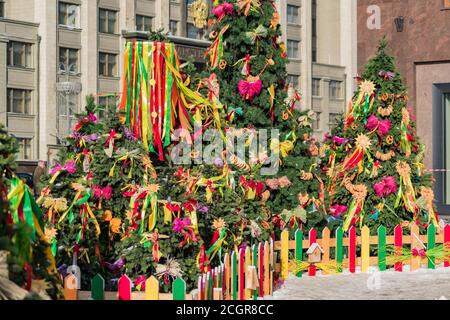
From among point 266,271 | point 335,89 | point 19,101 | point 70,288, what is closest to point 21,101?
point 19,101

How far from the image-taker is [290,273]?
1891cm

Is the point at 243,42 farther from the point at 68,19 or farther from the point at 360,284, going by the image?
the point at 68,19

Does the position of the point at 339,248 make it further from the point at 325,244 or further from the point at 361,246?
the point at 361,246

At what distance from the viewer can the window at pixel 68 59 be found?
60250 millimetres

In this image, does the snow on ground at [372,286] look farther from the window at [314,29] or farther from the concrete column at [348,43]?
the window at [314,29]

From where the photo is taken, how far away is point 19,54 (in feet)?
191

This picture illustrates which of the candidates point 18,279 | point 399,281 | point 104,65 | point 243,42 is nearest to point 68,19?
point 104,65

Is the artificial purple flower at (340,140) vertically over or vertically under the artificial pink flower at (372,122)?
under

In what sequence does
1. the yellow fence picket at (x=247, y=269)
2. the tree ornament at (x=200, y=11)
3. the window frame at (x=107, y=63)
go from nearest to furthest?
the yellow fence picket at (x=247, y=269)
the tree ornament at (x=200, y=11)
the window frame at (x=107, y=63)

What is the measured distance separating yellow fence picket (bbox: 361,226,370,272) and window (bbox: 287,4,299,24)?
193ft

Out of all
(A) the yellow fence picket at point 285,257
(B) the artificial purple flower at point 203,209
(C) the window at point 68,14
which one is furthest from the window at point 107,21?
(B) the artificial purple flower at point 203,209

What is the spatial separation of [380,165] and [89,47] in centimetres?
4300

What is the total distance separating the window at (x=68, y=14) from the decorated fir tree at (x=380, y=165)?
135 ft

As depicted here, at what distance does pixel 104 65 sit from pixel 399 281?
4697 cm
